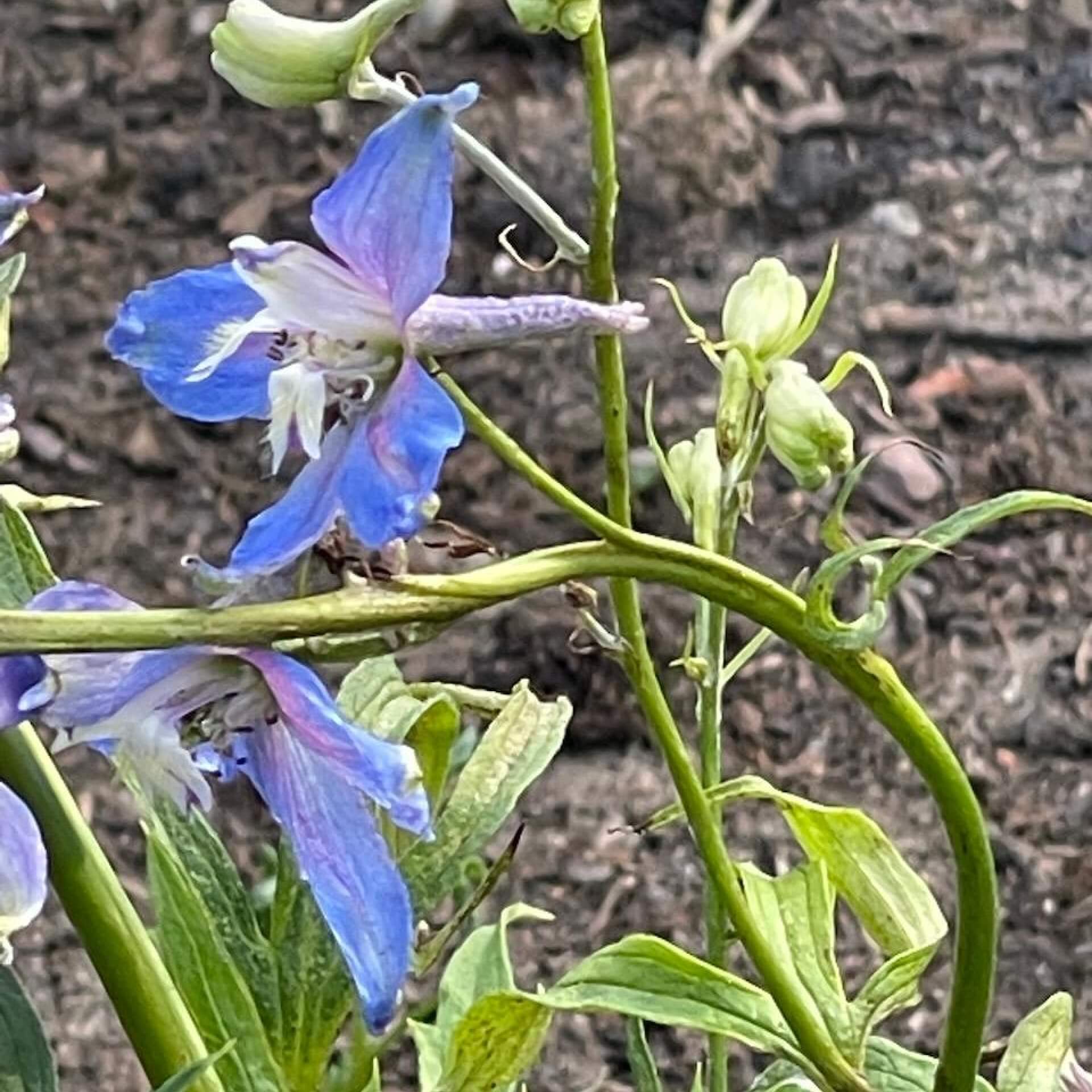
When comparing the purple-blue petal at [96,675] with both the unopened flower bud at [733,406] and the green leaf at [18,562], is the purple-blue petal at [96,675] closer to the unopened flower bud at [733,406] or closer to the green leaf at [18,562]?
the green leaf at [18,562]

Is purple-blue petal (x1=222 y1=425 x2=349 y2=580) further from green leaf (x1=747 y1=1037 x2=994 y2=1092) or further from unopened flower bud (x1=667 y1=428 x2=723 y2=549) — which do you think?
green leaf (x1=747 y1=1037 x2=994 y2=1092)

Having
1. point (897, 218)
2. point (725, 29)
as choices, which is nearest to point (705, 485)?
point (897, 218)

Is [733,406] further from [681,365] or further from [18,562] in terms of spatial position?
[681,365]

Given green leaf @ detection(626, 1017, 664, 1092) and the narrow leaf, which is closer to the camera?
the narrow leaf

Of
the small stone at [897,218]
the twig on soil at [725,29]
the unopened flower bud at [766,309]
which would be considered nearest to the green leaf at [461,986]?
the unopened flower bud at [766,309]

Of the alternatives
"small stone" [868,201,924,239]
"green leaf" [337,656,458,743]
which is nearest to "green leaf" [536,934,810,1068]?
"green leaf" [337,656,458,743]

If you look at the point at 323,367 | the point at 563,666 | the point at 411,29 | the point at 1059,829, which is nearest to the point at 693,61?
the point at 411,29
